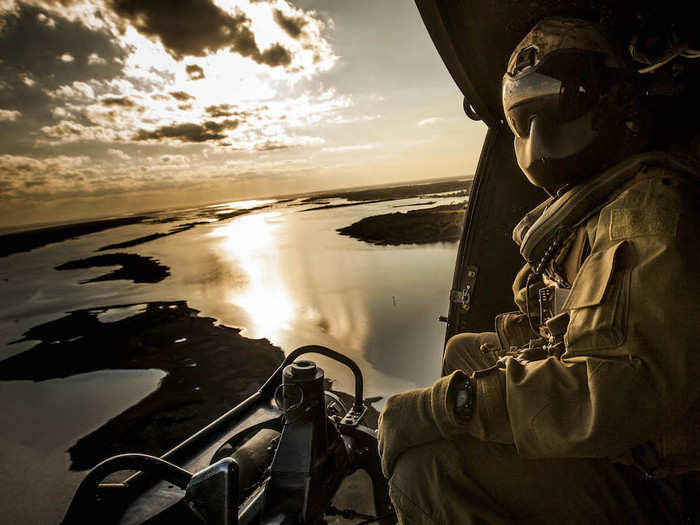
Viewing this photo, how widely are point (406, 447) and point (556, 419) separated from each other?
51cm

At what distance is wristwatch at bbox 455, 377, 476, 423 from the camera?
111 cm

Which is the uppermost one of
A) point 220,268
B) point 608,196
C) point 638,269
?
point 608,196

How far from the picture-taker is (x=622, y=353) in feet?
2.95

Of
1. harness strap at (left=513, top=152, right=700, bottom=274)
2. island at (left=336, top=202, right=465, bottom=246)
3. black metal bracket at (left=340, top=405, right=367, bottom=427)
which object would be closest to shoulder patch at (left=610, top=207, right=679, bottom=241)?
harness strap at (left=513, top=152, right=700, bottom=274)

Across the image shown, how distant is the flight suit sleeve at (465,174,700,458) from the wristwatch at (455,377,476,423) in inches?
1.1

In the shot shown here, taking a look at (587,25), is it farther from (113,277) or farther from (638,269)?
(113,277)

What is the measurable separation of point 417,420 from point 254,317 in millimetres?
9488

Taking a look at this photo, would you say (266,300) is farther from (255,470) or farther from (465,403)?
(465,403)

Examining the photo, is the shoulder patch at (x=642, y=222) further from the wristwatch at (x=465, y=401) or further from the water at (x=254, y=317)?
the water at (x=254, y=317)

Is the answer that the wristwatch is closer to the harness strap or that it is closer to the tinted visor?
the harness strap

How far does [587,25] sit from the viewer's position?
4.74 feet

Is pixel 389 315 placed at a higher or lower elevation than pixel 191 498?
lower

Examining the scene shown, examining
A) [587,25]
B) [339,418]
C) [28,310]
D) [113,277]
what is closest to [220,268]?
[113,277]

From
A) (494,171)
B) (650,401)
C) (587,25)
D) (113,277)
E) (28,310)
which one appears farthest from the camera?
(113,277)
